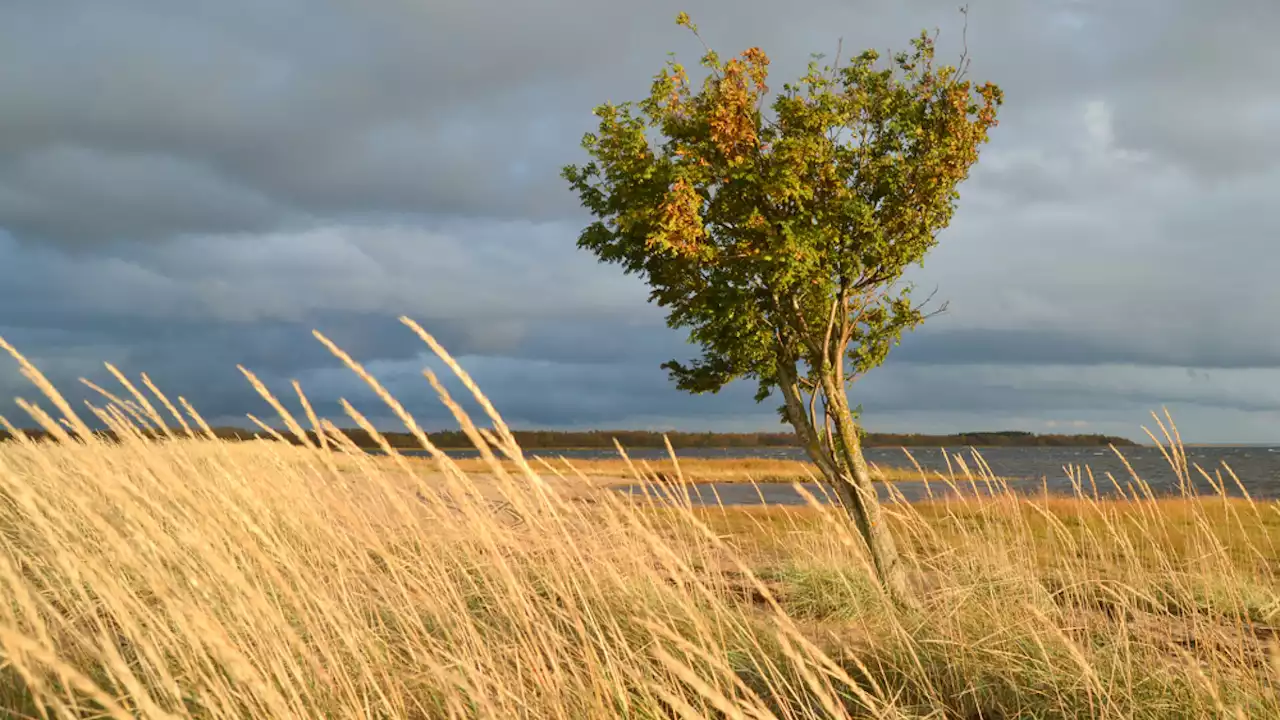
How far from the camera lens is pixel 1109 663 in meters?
4.56

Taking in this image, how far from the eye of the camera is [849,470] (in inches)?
330

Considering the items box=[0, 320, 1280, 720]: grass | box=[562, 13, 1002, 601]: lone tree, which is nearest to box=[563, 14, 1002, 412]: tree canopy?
box=[562, 13, 1002, 601]: lone tree

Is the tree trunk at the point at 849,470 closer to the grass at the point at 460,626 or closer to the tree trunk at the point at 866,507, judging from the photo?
the tree trunk at the point at 866,507

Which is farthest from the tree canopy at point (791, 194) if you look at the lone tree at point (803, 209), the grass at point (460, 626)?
the grass at point (460, 626)

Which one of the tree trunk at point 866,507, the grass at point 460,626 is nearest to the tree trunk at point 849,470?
the tree trunk at point 866,507

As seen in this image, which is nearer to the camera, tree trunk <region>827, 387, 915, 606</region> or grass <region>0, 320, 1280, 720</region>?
grass <region>0, 320, 1280, 720</region>

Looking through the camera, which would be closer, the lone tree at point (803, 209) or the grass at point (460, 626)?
the grass at point (460, 626)

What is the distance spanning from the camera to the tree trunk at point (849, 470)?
8102 millimetres

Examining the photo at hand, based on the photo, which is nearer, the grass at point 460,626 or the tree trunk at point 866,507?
the grass at point 460,626

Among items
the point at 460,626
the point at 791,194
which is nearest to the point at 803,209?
the point at 791,194

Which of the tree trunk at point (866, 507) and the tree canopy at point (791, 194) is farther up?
the tree canopy at point (791, 194)

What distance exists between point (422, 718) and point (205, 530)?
1400 millimetres

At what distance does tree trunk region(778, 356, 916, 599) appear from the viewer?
8.10m

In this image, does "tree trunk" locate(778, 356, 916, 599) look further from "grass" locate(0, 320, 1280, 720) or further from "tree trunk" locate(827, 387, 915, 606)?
"grass" locate(0, 320, 1280, 720)
